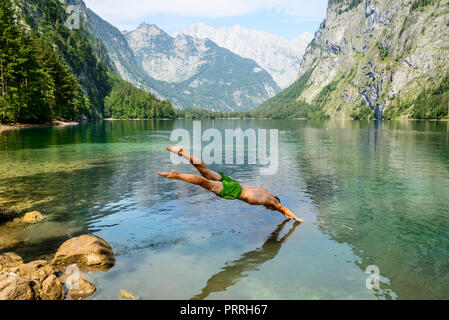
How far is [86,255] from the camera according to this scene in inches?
541

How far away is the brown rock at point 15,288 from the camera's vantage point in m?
10.3

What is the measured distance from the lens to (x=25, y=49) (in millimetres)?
95750

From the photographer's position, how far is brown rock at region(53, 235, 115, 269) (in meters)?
13.6

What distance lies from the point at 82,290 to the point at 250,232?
8859 mm

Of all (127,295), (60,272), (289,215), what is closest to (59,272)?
(60,272)

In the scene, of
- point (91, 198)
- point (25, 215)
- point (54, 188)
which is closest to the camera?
point (25, 215)

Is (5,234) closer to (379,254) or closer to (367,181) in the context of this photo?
(379,254)

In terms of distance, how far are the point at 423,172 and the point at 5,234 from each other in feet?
126

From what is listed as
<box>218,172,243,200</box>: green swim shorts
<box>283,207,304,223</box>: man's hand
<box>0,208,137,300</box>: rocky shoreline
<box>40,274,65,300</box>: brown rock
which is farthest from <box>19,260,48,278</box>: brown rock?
<box>283,207,304,223</box>: man's hand

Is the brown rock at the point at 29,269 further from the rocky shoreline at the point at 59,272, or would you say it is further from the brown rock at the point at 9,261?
the brown rock at the point at 9,261

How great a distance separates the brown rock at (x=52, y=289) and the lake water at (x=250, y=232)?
4.24ft

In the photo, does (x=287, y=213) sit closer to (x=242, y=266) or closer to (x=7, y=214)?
(x=242, y=266)

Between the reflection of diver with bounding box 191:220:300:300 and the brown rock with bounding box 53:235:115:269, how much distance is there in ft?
15.0
